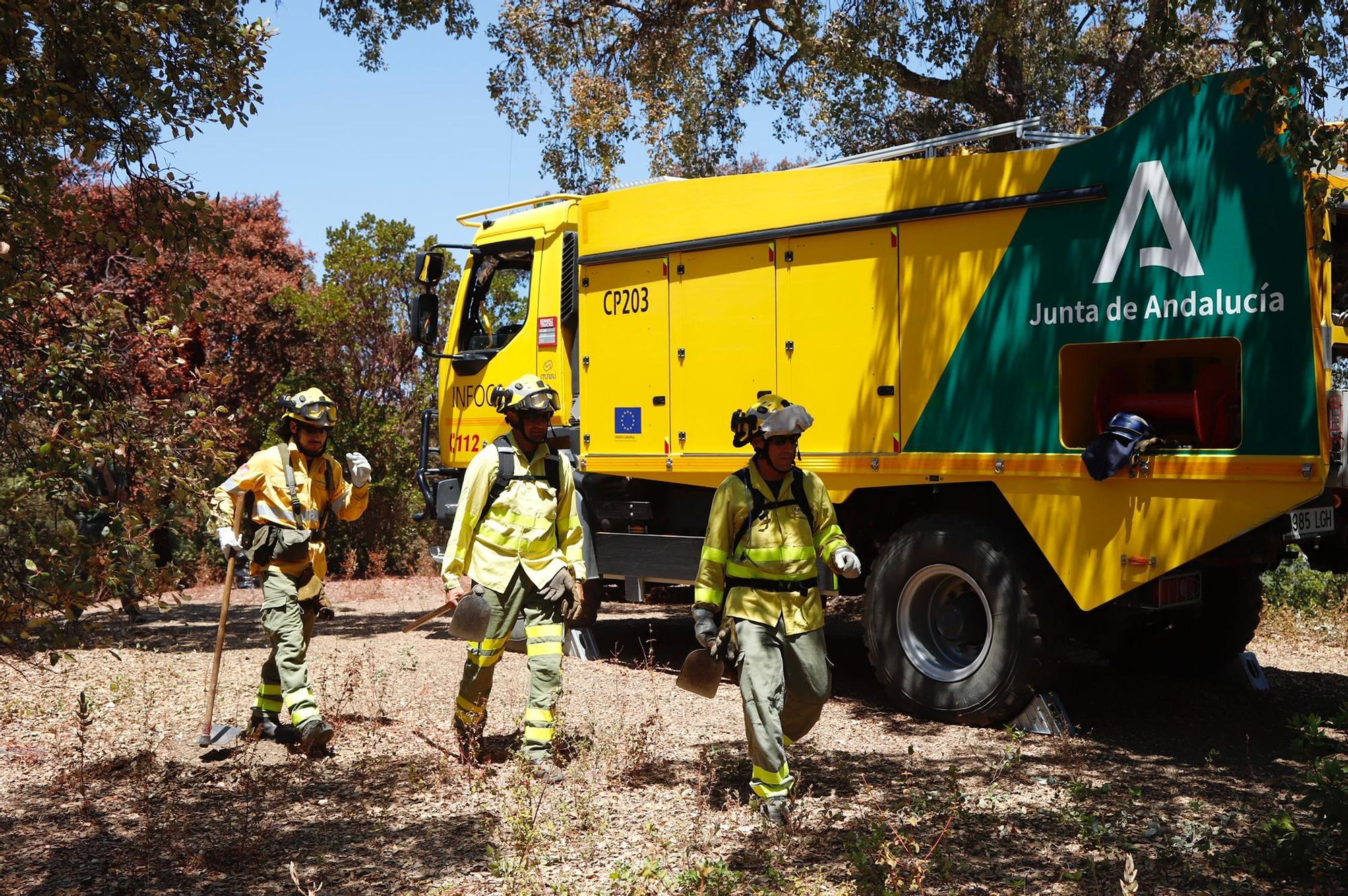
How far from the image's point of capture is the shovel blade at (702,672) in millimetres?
5812

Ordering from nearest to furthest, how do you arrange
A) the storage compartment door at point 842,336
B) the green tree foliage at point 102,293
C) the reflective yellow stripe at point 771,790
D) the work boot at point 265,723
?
the green tree foliage at point 102,293 → the reflective yellow stripe at point 771,790 → the work boot at point 265,723 → the storage compartment door at point 842,336

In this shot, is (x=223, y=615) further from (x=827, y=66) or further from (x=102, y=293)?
(x=827, y=66)

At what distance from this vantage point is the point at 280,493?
6.98 m

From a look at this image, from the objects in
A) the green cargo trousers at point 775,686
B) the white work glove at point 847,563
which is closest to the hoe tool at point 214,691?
the green cargo trousers at point 775,686

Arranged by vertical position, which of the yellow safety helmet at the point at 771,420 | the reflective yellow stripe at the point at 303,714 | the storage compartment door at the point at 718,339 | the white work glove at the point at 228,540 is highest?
the storage compartment door at the point at 718,339

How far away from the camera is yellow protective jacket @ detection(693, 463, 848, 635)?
18.8 feet

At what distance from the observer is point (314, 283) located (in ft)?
60.7

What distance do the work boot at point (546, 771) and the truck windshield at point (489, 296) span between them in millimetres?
4796

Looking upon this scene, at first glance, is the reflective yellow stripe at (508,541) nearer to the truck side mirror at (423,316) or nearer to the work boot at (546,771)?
the work boot at (546,771)

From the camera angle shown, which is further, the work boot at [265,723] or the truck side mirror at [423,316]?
the truck side mirror at [423,316]

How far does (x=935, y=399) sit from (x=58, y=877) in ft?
16.8

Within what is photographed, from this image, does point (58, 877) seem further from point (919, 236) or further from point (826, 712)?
point (919, 236)

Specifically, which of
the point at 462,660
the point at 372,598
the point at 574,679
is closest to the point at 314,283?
the point at 372,598

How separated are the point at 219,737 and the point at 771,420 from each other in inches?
144
